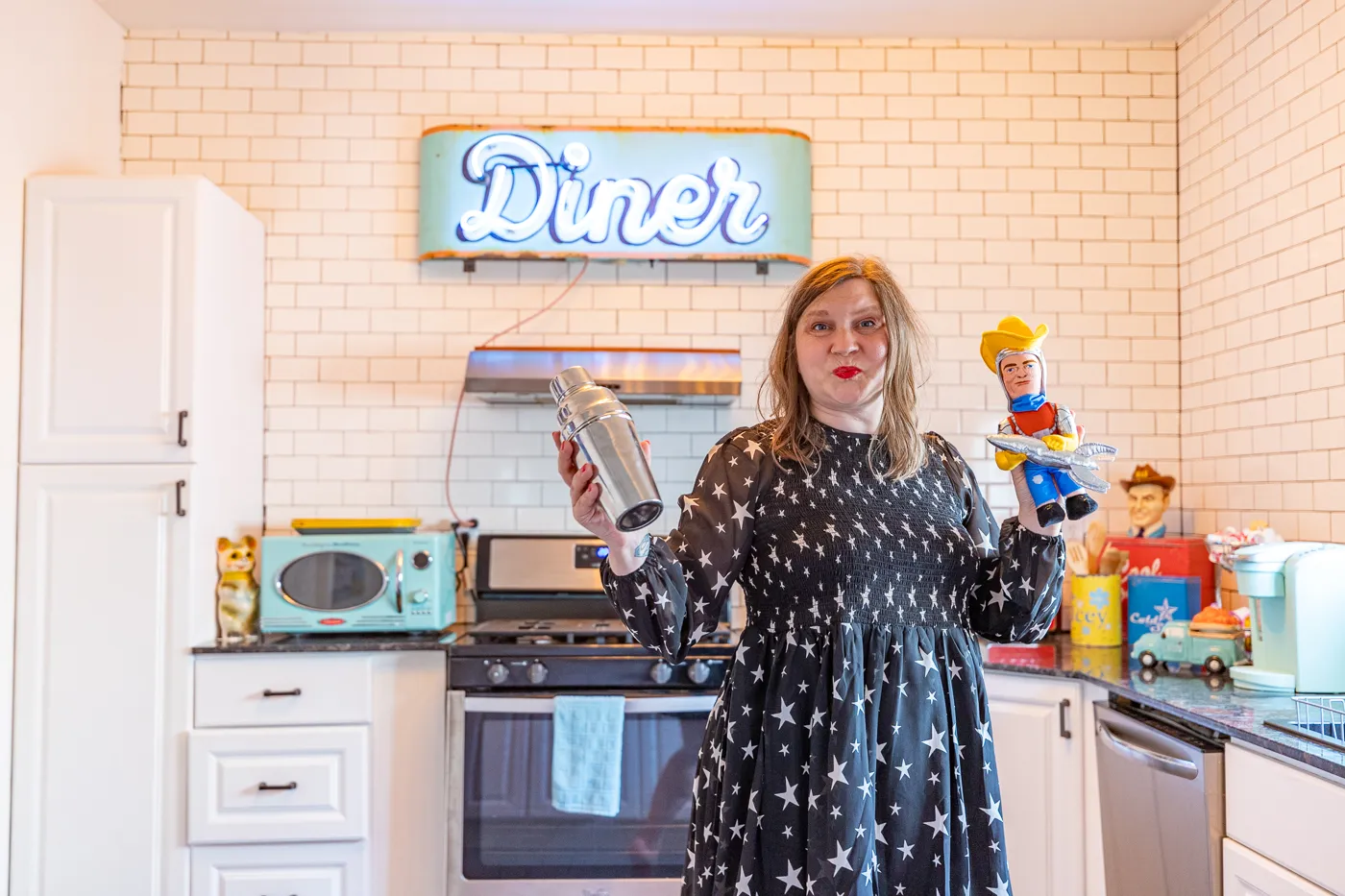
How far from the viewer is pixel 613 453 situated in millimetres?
1190

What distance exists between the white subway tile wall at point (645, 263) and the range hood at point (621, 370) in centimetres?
31

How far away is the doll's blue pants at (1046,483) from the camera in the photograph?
4.67 feet

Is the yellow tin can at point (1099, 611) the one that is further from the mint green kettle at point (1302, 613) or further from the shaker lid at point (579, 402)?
the shaker lid at point (579, 402)

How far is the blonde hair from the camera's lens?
1524 mm

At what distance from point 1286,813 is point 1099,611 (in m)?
1.38

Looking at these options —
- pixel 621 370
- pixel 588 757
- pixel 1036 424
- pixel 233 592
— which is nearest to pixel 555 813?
pixel 588 757

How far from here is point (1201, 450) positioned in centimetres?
353

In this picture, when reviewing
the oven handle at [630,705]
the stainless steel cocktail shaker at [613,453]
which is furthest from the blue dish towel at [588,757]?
the stainless steel cocktail shaker at [613,453]

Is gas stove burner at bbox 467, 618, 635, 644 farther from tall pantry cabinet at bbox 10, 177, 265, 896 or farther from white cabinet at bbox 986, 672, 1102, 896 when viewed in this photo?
white cabinet at bbox 986, 672, 1102, 896

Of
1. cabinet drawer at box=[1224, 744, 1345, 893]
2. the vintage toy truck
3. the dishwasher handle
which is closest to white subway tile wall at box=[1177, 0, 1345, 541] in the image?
the vintage toy truck

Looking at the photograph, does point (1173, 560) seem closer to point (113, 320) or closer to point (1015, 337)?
point (1015, 337)

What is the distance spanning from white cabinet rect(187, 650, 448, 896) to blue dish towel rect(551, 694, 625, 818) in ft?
1.09

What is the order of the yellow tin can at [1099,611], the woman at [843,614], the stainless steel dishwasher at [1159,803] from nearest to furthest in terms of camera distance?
1. the woman at [843,614]
2. the stainless steel dishwasher at [1159,803]
3. the yellow tin can at [1099,611]

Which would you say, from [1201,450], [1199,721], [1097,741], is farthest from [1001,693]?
[1201,450]
